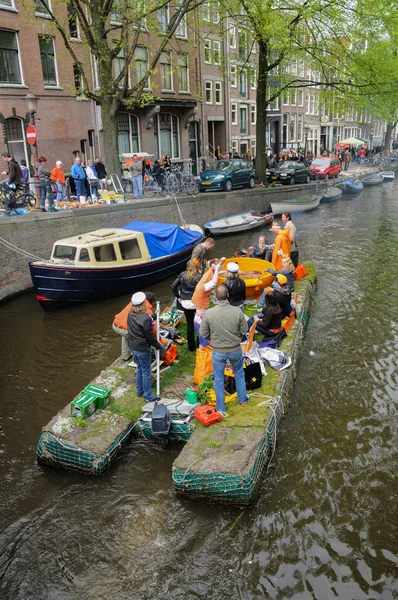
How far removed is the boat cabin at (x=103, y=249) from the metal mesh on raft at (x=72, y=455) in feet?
23.9

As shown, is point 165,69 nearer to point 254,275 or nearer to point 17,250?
point 17,250

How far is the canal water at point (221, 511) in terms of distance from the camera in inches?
218

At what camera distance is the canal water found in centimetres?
554

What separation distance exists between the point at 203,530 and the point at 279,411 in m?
2.49

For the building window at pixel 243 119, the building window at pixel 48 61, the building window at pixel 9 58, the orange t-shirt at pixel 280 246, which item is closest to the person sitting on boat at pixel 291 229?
the orange t-shirt at pixel 280 246

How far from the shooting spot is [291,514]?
21.1 feet

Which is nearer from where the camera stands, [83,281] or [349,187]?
[83,281]

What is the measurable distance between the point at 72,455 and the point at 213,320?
107 inches

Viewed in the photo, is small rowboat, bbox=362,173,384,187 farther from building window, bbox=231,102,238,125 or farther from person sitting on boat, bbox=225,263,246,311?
person sitting on boat, bbox=225,263,246,311

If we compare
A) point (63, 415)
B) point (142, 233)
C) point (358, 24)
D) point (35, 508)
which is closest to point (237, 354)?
point (63, 415)

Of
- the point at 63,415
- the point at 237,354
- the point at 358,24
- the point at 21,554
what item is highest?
the point at 358,24

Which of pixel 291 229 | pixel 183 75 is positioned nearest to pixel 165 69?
pixel 183 75

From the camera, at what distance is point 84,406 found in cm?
775

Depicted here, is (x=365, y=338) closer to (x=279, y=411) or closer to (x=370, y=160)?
(x=279, y=411)
